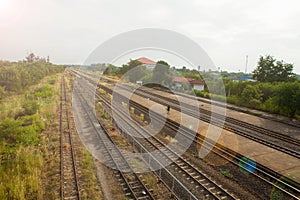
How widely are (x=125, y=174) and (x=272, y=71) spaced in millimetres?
36017

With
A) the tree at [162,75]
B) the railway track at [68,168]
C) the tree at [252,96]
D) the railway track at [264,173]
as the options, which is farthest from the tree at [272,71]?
the railway track at [68,168]

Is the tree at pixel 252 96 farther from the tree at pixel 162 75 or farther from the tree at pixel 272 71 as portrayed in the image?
the tree at pixel 162 75

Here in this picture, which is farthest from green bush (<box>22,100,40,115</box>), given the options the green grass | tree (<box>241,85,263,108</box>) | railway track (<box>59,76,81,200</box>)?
tree (<box>241,85,263,108</box>)

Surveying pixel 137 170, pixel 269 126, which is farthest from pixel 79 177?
pixel 269 126

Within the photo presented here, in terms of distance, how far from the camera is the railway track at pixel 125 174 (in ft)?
21.9

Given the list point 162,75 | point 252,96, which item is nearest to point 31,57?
point 162,75

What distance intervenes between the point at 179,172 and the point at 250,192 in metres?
2.79

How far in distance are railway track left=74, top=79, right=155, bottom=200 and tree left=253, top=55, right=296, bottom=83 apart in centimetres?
3342

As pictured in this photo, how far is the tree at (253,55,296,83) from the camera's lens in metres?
32.0

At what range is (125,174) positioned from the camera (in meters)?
7.88

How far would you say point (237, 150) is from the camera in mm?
10609

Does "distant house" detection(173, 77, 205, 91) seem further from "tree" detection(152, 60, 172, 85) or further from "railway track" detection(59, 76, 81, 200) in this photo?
"railway track" detection(59, 76, 81, 200)

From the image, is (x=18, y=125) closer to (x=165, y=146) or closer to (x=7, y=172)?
(x=7, y=172)

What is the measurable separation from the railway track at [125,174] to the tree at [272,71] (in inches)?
1316
